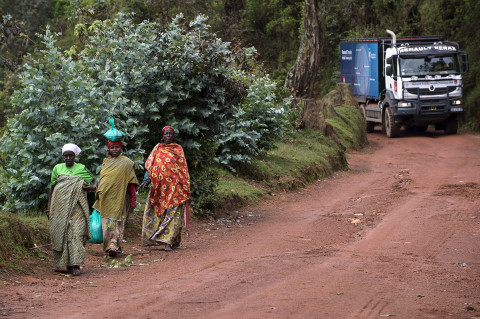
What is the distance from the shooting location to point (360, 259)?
30.6 ft

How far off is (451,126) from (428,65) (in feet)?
10.0

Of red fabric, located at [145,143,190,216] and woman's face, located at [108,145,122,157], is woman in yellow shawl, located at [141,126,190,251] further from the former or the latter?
woman's face, located at [108,145,122,157]

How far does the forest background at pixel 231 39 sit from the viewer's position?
1214cm

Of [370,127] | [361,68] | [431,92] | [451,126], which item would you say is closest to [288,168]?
[431,92]

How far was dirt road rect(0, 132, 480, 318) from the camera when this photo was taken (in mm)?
6742

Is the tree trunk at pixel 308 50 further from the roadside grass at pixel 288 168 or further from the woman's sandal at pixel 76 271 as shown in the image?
the woman's sandal at pixel 76 271

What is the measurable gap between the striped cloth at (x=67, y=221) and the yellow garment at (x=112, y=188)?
0.79 metres

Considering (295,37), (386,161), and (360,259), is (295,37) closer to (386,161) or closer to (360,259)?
(386,161)

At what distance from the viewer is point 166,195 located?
10383 mm

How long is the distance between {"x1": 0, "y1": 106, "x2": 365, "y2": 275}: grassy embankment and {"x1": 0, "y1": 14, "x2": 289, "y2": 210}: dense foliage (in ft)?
3.14

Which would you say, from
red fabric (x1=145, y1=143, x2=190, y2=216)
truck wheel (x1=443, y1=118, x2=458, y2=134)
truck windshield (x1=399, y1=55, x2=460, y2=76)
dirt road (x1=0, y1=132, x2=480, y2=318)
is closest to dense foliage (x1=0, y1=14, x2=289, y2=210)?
red fabric (x1=145, y1=143, x2=190, y2=216)

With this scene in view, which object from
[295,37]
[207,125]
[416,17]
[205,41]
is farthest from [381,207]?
[295,37]

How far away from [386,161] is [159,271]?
1501 centimetres

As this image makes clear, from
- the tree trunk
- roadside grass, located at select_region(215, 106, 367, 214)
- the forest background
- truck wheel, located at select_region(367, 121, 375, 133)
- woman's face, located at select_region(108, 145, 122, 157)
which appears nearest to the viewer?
woman's face, located at select_region(108, 145, 122, 157)
